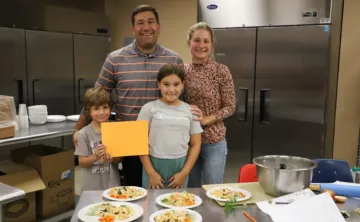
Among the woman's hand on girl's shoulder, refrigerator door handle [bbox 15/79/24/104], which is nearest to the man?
the woman's hand on girl's shoulder

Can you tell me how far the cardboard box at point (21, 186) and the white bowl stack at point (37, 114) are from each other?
15.8 inches

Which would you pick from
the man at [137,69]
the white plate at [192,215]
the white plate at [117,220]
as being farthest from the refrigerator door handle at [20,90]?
the white plate at [192,215]

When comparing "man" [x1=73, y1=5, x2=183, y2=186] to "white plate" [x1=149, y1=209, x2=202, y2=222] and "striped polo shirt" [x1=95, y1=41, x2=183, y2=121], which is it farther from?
"white plate" [x1=149, y1=209, x2=202, y2=222]

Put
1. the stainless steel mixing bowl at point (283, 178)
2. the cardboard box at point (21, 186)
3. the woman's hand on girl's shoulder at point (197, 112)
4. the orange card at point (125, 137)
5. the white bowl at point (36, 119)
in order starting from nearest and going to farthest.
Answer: the stainless steel mixing bowl at point (283, 178)
the orange card at point (125, 137)
the woman's hand on girl's shoulder at point (197, 112)
the cardboard box at point (21, 186)
the white bowl at point (36, 119)

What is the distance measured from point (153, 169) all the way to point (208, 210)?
0.60m

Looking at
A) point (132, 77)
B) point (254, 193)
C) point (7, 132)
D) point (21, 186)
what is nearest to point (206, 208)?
point (254, 193)

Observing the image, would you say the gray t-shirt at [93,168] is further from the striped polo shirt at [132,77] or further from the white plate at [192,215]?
the white plate at [192,215]

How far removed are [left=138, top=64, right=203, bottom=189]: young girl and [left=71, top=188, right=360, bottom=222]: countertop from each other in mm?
337

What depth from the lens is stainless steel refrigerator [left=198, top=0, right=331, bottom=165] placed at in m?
3.38

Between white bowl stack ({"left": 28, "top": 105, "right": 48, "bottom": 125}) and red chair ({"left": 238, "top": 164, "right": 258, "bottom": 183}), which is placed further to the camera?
white bowl stack ({"left": 28, "top": 105, "right": 48, "bottom": 125})

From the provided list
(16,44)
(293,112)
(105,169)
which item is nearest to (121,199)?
(105,169)

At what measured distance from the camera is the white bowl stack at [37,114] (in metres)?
2.88

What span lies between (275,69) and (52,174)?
234 cm

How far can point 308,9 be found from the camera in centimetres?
338
